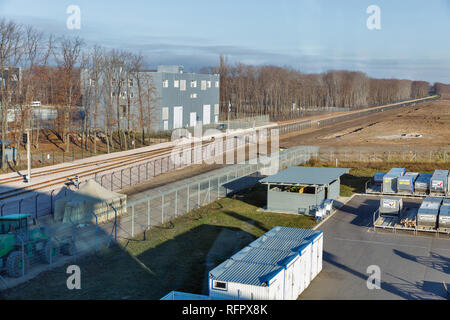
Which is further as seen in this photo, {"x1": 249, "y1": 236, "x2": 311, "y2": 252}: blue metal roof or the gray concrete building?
the gray concrete building

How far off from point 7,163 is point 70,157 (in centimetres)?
663

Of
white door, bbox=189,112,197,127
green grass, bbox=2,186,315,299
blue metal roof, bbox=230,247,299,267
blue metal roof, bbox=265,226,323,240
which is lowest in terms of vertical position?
green grass, bbox=2,186,315,299

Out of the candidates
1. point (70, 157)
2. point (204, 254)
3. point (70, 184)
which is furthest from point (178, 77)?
point (204, 254)

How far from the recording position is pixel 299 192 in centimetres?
3059

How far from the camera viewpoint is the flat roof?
30281 mm

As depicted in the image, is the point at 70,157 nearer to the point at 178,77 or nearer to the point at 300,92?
the point at 178,77

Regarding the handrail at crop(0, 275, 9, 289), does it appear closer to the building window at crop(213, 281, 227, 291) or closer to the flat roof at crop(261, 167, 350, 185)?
the building window at crop(213, 281, 227, 291)

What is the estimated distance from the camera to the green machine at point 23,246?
17594 millimetres

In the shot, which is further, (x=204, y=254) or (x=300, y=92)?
(x=300, y=92)

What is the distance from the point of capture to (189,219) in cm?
2702

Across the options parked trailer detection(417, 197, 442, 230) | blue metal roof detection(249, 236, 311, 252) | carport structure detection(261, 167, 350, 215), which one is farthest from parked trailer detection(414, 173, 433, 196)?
blue metal roof detection(249, 236, 311, 252)

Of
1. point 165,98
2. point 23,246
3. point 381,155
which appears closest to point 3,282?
point 23,246

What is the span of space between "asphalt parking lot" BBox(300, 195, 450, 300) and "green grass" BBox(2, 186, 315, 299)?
2.67 meters

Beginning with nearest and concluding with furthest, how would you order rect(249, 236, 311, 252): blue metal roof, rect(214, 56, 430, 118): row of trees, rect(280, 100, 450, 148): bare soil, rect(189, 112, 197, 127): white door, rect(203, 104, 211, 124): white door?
1. rect(249, 236, 311, 252): blue metal roof
2. rect(280, 100, 450, 148): bare soil
3. rect(189, 112, 197, 127): white door
4. rect(203, 104, 211, 124): white door
5. rect(214, 56, 430, 118): row of trees
